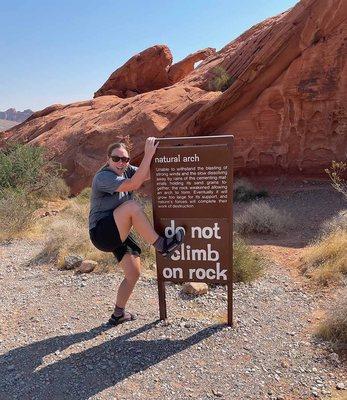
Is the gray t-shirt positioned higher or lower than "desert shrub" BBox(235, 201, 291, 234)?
higher

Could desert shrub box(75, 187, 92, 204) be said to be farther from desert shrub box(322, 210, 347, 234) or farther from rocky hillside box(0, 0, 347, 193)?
desert shrub box(322, 210, 347, 234)

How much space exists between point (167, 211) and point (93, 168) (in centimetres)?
1425

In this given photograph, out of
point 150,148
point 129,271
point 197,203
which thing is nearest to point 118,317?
point 129,271

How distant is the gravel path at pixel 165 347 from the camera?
3.74m

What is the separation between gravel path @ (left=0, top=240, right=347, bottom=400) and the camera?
3.74m

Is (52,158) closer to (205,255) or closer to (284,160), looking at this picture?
(284,160)

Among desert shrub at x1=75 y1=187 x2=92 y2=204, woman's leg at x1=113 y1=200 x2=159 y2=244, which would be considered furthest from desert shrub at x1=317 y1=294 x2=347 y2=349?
desert shrub at x1=75 y1=187 x2=92 y2=204

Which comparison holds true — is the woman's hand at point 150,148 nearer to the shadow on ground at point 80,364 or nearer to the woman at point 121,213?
the woman at point 121,213

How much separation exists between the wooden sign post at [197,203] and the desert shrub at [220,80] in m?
13.1

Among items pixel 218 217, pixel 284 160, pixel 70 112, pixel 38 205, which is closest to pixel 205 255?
pixel 218 217

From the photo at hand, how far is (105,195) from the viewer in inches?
176

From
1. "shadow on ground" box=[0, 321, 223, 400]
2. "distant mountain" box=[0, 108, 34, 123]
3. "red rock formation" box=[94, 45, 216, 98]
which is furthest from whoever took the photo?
"distant mountain" box=[0, 108, 34, 123]

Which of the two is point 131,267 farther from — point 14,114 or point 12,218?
point 14,114

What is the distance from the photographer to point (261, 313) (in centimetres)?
521
